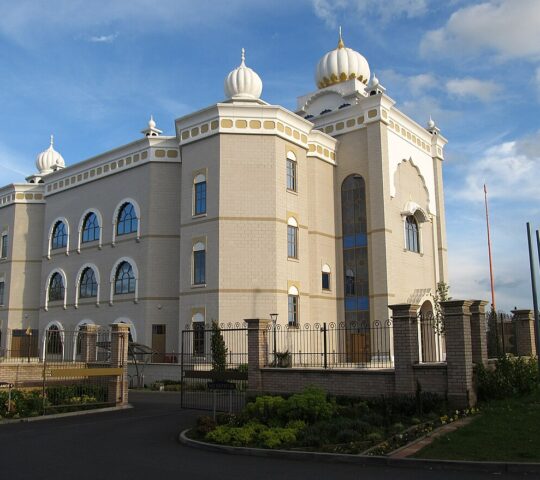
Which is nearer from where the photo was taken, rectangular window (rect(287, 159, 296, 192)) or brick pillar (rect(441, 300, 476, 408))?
brick pillar (rect(441, 300, 476, 408))

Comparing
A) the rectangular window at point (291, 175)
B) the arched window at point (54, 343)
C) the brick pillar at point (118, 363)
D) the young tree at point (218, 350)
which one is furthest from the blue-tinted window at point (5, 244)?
the brick pillar at point (118, 363)

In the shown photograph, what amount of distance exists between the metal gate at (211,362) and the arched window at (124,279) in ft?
18.1

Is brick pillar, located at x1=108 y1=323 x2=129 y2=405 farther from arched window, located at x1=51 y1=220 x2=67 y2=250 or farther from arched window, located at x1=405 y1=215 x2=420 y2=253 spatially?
arched window, located at x1=51 y1=220 x2=67 y2=250

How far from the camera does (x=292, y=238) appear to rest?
29188 millimetres

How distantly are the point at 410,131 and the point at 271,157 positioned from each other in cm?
903

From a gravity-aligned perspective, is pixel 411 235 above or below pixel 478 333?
above

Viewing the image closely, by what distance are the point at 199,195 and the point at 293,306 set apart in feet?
A: 22.3

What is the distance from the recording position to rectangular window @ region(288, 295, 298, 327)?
1112 inches

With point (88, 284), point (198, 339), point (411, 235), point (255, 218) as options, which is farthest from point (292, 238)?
point (88, 284)

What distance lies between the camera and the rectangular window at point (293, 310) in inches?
1112

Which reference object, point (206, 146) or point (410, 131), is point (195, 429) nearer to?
point (206, 146)

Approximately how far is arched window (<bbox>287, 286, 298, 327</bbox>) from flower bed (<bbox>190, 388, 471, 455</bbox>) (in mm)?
13812

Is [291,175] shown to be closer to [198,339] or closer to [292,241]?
[292,241]

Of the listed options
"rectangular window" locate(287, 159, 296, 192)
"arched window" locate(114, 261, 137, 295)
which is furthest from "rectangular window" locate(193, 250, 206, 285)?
"rectangular window" locate(287, 159, 296, 192)
